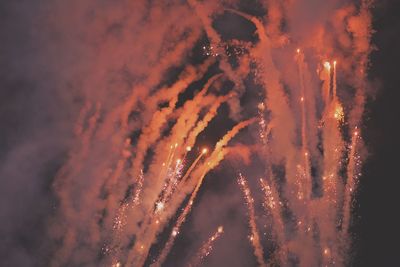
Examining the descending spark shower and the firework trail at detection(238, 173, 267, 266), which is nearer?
the descending spark shower

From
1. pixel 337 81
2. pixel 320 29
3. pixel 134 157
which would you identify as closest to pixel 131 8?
pixel 134 157

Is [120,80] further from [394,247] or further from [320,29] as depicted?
[394,247]

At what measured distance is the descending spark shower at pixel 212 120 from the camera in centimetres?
737

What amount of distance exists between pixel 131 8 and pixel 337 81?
3762mm

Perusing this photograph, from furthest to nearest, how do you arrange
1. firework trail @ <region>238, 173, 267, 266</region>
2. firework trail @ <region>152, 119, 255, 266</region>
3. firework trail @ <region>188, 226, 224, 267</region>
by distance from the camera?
firework trail @ <region>188, 226, 224, 267</region> < firework trail @ <region>238, 173, 267, 266</region> < firework trail @ <region>152, 119, 255, 266</region>

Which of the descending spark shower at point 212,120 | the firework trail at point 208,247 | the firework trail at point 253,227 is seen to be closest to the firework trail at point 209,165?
the descending spark shower at point 212,120

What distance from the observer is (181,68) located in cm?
766

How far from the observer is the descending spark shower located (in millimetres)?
7371

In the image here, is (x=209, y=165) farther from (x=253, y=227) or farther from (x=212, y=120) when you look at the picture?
(x=253, y=227)

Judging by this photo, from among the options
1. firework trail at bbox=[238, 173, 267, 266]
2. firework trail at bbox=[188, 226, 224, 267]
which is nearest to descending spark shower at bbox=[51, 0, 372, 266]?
firework trail at bbox=[238, 173, 267, 266]

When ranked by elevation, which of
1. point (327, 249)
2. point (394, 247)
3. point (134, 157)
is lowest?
point (327, 249)

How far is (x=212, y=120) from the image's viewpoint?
8367 millimetres

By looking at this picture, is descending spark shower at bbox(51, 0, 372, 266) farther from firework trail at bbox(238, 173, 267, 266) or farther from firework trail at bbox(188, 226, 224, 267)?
firework trail at bbox(188, 226, 224, 267)

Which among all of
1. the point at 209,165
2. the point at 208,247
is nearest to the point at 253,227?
the point at 208,247
